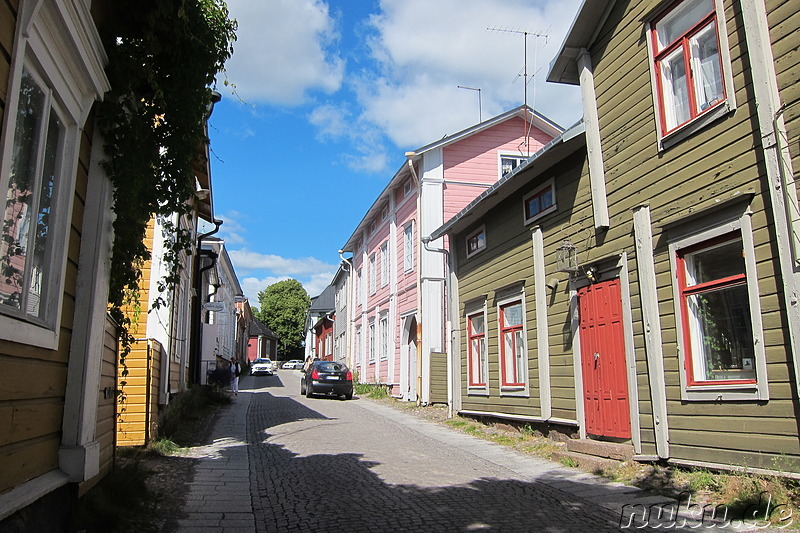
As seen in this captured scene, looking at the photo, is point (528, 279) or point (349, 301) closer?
point (528, 279)

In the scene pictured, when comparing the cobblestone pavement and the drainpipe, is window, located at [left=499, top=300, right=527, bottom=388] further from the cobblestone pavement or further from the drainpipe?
the drainpipe

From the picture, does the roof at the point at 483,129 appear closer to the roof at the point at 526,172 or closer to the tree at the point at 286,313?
the roof at the point at 526,172

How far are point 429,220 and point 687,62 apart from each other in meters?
12.2

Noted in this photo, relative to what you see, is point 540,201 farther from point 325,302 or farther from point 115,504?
point 325,302

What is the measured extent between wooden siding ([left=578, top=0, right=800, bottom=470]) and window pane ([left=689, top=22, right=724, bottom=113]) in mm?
337

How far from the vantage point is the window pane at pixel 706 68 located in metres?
7.18

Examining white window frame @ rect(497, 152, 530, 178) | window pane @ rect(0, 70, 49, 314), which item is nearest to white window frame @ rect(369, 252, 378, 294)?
white window frame @ rect(497, 152, 530, 178)

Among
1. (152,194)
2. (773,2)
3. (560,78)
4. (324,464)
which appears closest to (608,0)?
(560,78)

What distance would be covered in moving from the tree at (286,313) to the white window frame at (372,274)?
5321 centimetres

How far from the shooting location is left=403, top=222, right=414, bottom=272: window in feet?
69.6

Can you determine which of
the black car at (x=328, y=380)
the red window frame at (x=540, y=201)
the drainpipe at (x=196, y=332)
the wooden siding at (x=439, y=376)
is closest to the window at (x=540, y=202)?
the red window frame at (x=540, y=201)

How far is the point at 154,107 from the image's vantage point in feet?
17.8


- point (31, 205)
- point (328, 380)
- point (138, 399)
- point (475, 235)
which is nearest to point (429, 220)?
point (475, 235)

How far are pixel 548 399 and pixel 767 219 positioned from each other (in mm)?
5422
